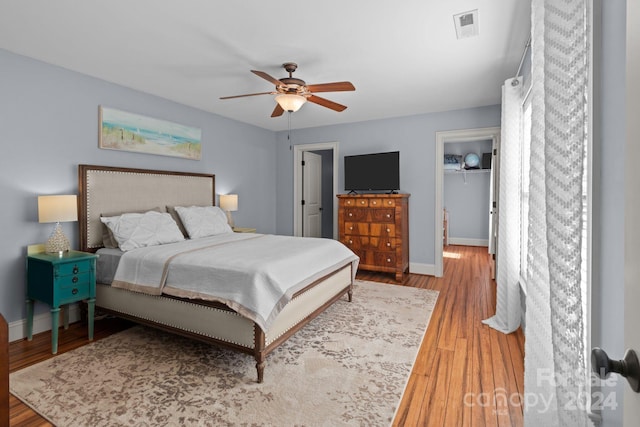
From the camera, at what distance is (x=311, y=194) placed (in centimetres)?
650

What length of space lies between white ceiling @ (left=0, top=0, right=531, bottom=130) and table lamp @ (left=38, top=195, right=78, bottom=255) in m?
1.29

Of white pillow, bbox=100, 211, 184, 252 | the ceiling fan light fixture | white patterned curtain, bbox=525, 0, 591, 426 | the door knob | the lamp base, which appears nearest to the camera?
the door knob

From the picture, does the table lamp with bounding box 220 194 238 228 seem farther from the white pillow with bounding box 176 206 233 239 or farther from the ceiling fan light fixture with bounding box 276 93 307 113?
the ceiling fan light fixture with bounding box 276 93 307 113

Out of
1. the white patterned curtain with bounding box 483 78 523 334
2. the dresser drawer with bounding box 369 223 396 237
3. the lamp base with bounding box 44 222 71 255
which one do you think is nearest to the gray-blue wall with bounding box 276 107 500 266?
the dresser drawer with bounding box 369 223 396 237

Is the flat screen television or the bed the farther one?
the flat screen television

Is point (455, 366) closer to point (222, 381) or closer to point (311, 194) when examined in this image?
point (222, 381)

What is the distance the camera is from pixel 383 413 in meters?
1.84

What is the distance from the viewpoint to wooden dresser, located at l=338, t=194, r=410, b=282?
184 inches

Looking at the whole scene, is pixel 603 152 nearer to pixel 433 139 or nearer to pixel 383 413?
pixel 383 413

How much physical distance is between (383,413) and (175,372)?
4.77 feet

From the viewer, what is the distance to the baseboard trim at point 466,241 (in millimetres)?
7508

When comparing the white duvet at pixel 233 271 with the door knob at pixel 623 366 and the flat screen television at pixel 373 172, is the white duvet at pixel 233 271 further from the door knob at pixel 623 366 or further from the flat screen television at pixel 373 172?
the flat screen television at pixel 373 172

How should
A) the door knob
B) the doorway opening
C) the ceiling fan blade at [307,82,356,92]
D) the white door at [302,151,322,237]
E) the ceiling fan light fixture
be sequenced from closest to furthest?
the door knob
the ceiling fan blade at [307,82,356,92]
the ceiling fan light fixture
the doorway opening
the white door at [302,151,322,237]

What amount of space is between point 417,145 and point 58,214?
4511mm
